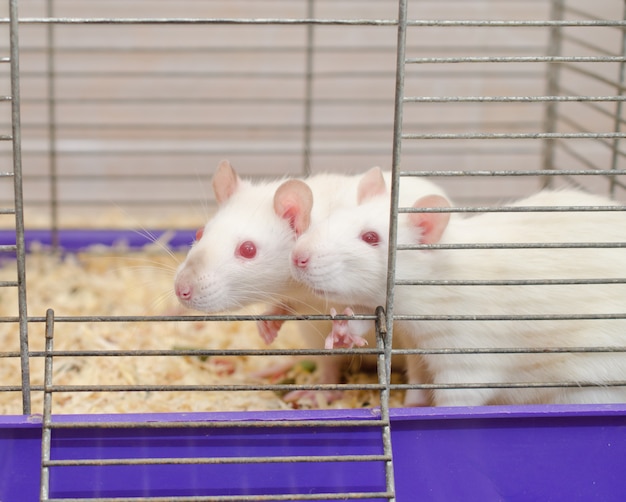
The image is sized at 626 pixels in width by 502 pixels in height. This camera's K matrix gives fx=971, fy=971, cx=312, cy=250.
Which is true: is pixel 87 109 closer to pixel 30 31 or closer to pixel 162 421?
pixel 30 31

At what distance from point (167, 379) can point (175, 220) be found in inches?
65.5

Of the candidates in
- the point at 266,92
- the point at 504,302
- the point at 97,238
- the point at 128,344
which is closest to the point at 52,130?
the point at 97,238

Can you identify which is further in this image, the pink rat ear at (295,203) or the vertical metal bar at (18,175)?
the pink rat ear at (295,203)

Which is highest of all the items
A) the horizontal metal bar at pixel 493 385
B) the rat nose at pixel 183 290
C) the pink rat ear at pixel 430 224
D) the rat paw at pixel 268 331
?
the pink rat ear at pixel 430 224

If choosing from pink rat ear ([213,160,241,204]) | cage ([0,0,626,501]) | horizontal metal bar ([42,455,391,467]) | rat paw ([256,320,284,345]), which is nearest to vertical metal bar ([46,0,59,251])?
cage ([0,0,626,501])

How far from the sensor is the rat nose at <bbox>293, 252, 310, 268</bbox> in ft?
7.13

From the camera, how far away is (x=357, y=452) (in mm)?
2117

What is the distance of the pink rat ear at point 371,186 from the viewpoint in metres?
2.41

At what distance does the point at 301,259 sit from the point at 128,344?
112 cm

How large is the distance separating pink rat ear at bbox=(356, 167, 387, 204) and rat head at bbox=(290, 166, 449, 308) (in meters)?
0.06

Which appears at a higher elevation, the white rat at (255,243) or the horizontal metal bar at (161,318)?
the white rat at (255,243)

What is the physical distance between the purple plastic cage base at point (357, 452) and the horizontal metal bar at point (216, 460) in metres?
0.07

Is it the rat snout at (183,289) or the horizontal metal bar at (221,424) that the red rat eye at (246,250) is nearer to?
the rat snout at (183,289)

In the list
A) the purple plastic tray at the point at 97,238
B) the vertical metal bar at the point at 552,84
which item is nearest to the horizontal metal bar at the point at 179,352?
the purple plastic tray at the point at 97,238
